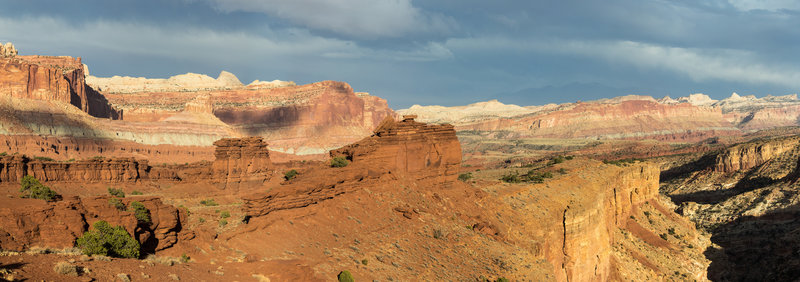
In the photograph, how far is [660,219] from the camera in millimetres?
64500

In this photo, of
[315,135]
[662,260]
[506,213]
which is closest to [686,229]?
[662,260]

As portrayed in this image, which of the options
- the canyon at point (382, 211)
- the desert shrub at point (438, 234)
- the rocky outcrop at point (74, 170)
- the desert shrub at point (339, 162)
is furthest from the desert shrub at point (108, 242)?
the rocky outcrop at point (74, 170)

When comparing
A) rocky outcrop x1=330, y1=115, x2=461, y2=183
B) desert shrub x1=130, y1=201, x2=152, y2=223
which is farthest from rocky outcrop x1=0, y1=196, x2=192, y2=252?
rocky outcrop x1=330, y1=115, x2=461, y2=183

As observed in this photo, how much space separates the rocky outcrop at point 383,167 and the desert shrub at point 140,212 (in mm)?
3413

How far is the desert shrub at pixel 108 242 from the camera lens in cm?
1493

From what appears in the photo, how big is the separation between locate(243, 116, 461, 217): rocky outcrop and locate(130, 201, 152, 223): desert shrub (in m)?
3.41

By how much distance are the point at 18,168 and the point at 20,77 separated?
238 ft

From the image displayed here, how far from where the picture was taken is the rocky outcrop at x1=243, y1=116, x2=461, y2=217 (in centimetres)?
2138

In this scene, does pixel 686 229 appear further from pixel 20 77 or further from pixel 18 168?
pixel 20 77

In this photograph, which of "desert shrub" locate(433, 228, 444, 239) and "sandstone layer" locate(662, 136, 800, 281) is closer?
"desert shrub" locate(433, 228, 444, 239)

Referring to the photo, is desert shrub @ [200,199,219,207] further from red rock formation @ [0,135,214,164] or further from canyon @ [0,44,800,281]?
red rock formation @ [0,135,214,164]

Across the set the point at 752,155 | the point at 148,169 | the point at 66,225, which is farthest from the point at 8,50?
the point at 752,155

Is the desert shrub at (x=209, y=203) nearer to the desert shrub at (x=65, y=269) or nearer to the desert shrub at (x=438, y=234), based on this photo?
the desert shrub at (x=438, y=234)

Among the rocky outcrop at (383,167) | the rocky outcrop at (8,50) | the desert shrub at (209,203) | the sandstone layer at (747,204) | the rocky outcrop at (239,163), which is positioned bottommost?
the sandstone layer at (747,204)
